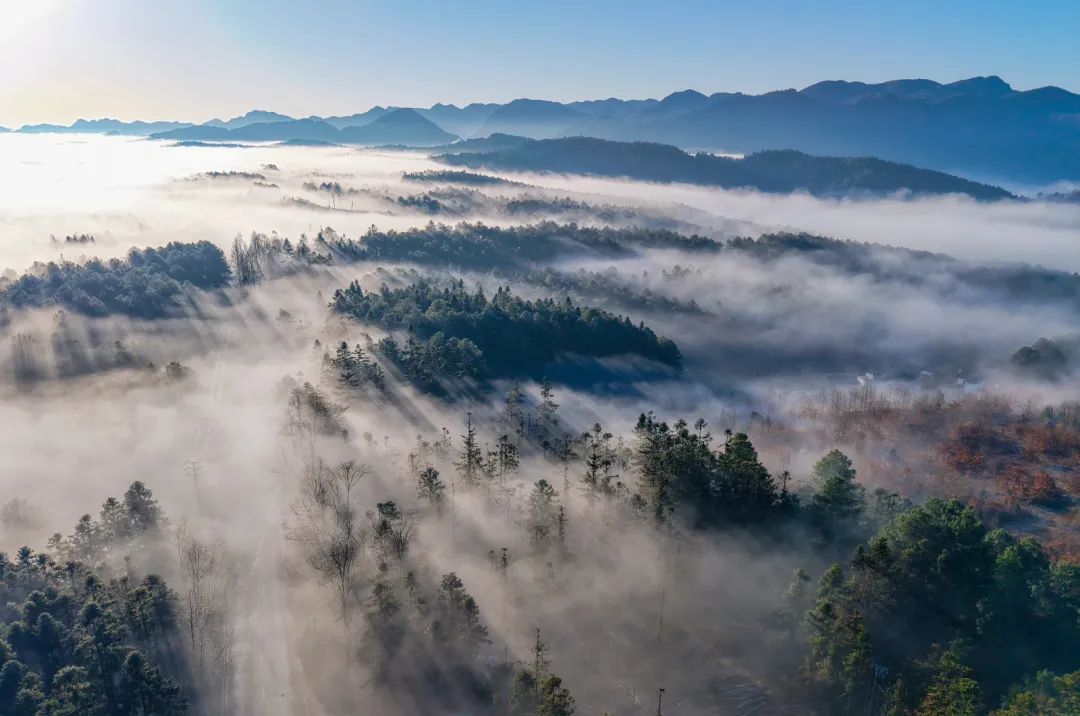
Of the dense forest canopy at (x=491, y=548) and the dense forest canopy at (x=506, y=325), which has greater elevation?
the dense forest canopy at (x=506, y=325)

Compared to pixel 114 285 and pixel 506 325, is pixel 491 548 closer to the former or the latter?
pixel 506 325

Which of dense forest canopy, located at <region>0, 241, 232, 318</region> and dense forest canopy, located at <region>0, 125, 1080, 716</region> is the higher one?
dense forest canopy, located at <region>0, 241, 232, 318</region>

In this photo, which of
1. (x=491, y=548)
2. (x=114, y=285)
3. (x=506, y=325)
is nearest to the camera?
(x=491, y=548)

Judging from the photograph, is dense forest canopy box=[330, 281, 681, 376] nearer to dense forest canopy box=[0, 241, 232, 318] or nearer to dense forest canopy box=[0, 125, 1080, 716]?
dense forest canopy box=[0, 125, 1080, 716]

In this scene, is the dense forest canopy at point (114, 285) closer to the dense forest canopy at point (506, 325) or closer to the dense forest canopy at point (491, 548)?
the dense forest canopy at point (491, 548)

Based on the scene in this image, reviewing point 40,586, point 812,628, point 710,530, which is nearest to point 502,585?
point 710,530

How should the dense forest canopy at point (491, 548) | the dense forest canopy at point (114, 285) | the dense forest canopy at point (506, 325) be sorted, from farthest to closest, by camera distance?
the dense forest canopy at point (114, 285), the dense forest canopy at point (506, 325), the dense forest canopy at point (491, 548)

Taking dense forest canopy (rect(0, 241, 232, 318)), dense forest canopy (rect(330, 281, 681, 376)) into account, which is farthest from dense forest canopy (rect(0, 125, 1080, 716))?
dense forest canopy (rect(0, 241, 232, 318))

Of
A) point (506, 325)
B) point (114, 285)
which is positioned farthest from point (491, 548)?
point (114, 285)

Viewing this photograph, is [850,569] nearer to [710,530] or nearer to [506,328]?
[710,530]

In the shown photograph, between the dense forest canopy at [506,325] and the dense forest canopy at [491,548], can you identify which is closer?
the dense forest canopy at [491,548]

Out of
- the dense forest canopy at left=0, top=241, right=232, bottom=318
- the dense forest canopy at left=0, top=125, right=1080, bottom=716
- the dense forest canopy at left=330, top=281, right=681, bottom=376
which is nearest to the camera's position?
the dense forest canopy at left=0, top=125, right=1080, bottom=716

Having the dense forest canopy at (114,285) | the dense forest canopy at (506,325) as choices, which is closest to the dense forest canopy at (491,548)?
the dense forest canopy at (506,325)
